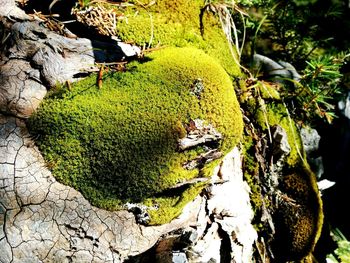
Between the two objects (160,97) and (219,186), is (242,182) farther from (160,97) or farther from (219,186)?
(160,97)

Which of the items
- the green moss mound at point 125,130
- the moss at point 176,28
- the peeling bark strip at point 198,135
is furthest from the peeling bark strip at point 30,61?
the peeling bark strip at point 198,135

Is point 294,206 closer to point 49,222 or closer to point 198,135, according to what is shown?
point 198,135

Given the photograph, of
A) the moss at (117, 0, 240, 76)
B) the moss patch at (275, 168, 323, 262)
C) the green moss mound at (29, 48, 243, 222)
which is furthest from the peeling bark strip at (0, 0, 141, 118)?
the moss patch at (275, 168, 323, 262)

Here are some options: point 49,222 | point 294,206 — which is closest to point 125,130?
point 49,222

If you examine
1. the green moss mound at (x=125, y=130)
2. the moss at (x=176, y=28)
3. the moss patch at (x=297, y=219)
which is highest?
the moss at (x=176, y=28)

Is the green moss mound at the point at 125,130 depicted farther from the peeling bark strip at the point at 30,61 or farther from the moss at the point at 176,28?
the moss at the point at 176,28

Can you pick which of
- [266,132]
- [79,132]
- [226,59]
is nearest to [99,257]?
[79,132]
